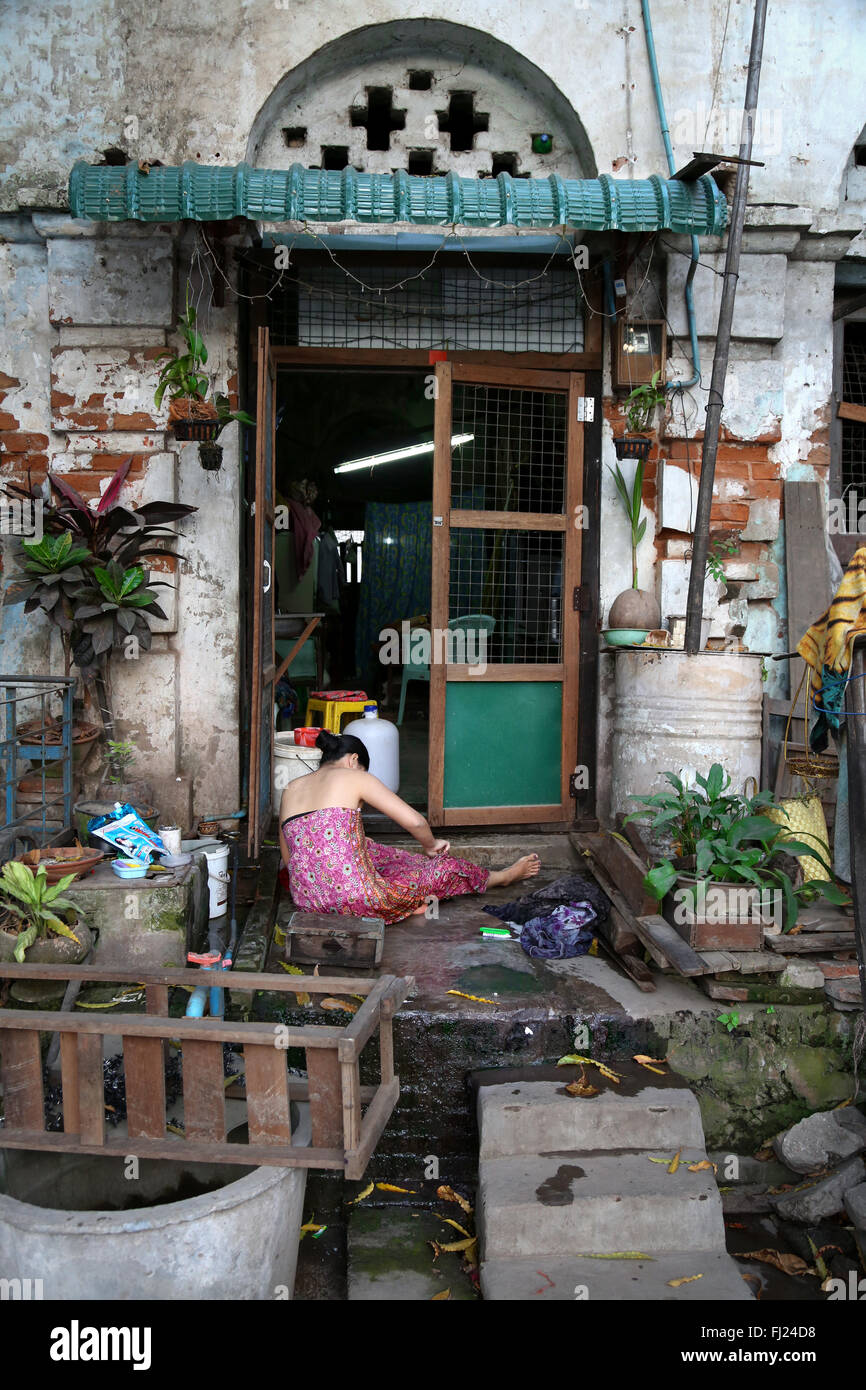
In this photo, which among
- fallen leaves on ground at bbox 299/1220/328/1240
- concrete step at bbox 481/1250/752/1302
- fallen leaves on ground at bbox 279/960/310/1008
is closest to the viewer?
concrete step at bbox 481/1250/752/1302

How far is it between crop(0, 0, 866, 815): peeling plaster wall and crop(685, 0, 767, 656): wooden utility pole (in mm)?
743

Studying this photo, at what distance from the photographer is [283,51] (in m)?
6.11

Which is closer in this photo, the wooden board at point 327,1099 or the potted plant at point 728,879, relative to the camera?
the wooden board at point 327,1099

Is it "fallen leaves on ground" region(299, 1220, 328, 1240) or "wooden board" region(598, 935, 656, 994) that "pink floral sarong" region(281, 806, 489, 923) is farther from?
"fallen leaves on ground" region(299, 1220, 328, 1240)

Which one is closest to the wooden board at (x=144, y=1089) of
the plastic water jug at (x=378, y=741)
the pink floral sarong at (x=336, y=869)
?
the pink floral sarong at (x=336, y=869)

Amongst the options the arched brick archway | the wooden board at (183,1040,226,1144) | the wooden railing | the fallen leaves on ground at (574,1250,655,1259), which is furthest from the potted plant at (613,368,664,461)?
the wooden board at (183,1040,226,1144)

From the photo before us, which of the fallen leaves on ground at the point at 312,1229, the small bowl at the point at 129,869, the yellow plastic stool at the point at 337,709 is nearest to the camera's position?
the fallen leaves on ground at the point at 312,1229

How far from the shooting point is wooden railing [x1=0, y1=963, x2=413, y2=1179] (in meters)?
2.74

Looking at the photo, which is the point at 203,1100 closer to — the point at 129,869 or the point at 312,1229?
the point at 312,1229

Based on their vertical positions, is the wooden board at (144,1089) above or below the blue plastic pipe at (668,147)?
below

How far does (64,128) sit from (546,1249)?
6462mm

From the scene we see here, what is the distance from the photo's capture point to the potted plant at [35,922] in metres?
4.22

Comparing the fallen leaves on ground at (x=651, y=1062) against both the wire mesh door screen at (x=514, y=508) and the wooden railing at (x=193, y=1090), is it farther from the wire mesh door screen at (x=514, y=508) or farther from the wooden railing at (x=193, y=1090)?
the wire mesh door screen at (x=514, y=508)

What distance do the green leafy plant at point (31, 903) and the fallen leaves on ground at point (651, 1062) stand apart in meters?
2.42
